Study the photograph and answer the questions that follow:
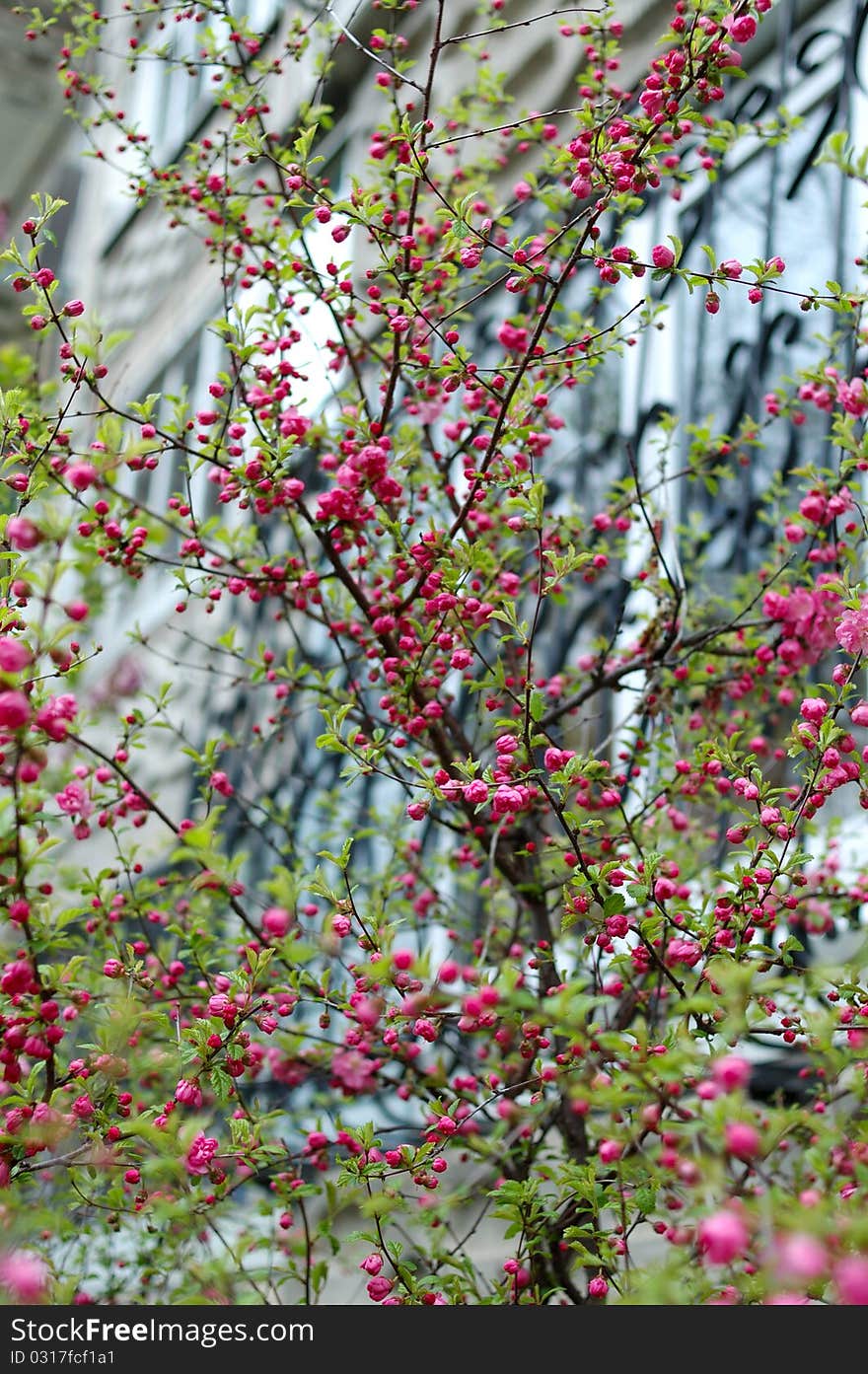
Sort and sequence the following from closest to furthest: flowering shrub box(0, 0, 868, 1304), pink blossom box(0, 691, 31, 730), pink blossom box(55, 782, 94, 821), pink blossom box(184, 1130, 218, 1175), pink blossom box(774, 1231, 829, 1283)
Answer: pink blossom box(774, 1231, 829, 1283), pink blossom box(0, 691, 31, 730), flowering shrub box(0, 0, 868, 1304), pink blossom box(184, 1130, 218, 1175), pink blossom box(55, 782, 94, 821)

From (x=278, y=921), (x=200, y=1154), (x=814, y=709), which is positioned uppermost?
(x=814, y=709)

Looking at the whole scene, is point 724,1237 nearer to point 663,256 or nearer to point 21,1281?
point 21,1281

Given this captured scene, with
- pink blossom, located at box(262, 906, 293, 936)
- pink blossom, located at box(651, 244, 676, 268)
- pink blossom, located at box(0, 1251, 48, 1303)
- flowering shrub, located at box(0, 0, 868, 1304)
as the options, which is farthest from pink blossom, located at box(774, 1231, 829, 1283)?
pink blossom, located at box(651, 244, 676, 268)

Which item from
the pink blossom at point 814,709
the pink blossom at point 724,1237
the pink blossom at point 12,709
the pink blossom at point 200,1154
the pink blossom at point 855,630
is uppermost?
the pink blossom at point 855,630

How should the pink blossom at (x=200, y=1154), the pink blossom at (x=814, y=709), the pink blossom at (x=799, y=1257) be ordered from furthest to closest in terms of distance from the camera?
1. the pink blossom at (x=814, y=709)
2. the pink blossom at (x=200, y=1154)
3. the pink blossom at (x=799, y=1257)

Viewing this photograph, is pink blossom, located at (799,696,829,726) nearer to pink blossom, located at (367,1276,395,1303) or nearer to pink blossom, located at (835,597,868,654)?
pink blossom, located at (835,597,868,654)

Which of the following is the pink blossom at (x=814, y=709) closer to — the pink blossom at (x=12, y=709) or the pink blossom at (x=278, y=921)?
the pink blossom at (x=278, y=921)

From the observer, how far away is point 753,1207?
87cm

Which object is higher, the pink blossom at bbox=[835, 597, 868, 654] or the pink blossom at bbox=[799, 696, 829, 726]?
the pink blossom at bbox=[835, 597, 868, 654]

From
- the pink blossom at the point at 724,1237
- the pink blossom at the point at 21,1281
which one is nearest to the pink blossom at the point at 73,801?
the pink blossom at the point at 21,1281

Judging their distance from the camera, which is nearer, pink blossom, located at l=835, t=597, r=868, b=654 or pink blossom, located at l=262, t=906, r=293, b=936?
pink blossom, located at l=262, t=906, r=293, b=936

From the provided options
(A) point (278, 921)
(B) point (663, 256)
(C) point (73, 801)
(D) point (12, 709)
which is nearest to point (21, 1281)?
(A) point (278, 921)

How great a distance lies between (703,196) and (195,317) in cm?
413

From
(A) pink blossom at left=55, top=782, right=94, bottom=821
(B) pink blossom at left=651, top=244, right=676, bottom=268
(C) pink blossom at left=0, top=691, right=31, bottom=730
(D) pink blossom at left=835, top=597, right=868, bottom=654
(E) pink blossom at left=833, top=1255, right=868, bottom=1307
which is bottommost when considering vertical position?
(E) pink blossom at left=833, top=1255, right=868, bottom=1307
